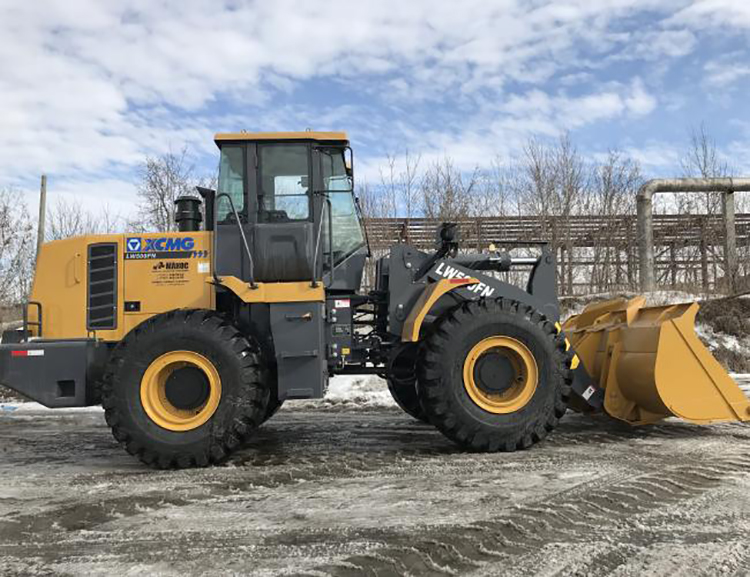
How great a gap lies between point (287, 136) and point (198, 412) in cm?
247

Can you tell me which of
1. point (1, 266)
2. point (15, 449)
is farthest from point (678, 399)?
point (1, 266)

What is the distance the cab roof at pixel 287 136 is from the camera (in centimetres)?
493

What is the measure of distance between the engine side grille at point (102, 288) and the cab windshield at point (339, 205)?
1.88 m

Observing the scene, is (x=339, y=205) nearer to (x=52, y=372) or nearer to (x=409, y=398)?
(x=409, y=398)

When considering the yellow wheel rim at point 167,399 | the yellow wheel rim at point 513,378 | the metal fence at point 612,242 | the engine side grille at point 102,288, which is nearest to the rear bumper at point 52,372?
the engine side grille at point 102,288

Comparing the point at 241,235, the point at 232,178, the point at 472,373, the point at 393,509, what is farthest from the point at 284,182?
the point at 393,509

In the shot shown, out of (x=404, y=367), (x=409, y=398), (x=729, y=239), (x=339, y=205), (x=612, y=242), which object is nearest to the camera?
(x=339, y=205)

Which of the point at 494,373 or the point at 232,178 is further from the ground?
the point at 232,178

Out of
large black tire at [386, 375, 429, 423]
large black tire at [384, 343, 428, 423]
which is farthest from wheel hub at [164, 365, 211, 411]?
large black tire at [386, 375, 429, 423]

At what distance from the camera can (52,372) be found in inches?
183

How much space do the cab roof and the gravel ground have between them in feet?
9.04

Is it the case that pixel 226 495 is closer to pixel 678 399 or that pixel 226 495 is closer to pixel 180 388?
pixel 180 388

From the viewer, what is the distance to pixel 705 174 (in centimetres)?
1598

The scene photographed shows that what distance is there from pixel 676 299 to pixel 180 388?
451 inches
